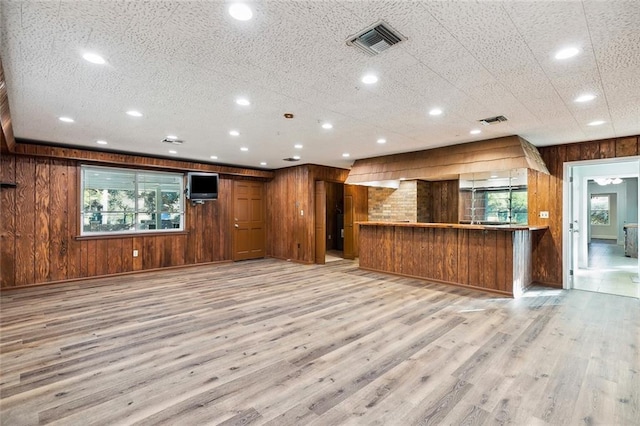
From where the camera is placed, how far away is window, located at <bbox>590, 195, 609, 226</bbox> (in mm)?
12727

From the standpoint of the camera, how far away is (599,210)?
1293 cm

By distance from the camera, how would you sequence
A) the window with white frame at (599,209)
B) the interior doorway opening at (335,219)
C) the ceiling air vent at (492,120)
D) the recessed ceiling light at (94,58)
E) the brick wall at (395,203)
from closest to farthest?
the recessed ceiling light at (94,58) < the ceiling air vent at (492,120) < the brick wall at (395,203) < the interior doorway opening at (335,219) < the window with white frame at (599,209)

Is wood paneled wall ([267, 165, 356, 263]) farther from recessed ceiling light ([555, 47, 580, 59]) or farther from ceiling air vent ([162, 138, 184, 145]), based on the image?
recessed ceiling light ([555, 47, 580, 59])

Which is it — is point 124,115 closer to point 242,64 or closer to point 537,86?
point 242,64

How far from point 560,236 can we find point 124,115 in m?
6.91

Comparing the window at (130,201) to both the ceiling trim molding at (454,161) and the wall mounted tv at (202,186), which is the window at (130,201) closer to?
the wall mounted tv at (202,186)

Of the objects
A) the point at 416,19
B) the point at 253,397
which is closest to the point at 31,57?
the point at 416,19

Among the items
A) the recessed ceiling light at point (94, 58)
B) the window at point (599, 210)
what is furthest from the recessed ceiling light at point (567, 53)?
the window at point (599, 210)

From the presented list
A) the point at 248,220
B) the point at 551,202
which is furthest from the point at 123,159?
the point at 551,202

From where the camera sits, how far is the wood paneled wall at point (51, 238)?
5.28 metres

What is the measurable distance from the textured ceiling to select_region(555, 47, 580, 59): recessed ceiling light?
69 millimetres

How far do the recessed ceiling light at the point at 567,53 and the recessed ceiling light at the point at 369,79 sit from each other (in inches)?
53.6

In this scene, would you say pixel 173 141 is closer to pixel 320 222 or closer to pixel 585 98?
pixel 320 222

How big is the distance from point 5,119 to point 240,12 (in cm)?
379
